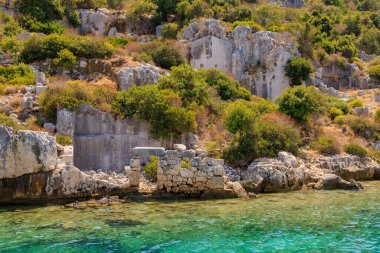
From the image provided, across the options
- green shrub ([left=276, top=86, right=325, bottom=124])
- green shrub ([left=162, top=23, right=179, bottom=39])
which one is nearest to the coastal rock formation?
green shrub ([left=276, top=86, right=325, bottom=124])

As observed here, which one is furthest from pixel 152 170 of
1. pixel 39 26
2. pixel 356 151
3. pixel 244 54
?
pixel 244 54

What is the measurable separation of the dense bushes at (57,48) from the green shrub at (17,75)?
83.0 inches

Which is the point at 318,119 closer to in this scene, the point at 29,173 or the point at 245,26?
the point at 245,26

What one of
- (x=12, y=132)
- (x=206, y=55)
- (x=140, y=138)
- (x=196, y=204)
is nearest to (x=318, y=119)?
(x=206, y=55)

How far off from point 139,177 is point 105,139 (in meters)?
4.10

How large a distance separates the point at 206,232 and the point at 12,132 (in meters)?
8.92

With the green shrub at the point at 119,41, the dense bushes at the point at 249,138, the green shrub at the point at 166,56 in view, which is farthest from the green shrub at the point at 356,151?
the green shrub at the point at 119,41

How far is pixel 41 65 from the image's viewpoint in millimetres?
27953

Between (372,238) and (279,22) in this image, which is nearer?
(372,238)

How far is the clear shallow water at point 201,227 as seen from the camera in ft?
35.6

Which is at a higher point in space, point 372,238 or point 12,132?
point 12,132

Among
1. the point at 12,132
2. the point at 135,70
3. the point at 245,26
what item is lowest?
the point at 12,132

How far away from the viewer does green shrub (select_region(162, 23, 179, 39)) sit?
40.6 meters

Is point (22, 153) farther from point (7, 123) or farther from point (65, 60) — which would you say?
point (65, 60)
